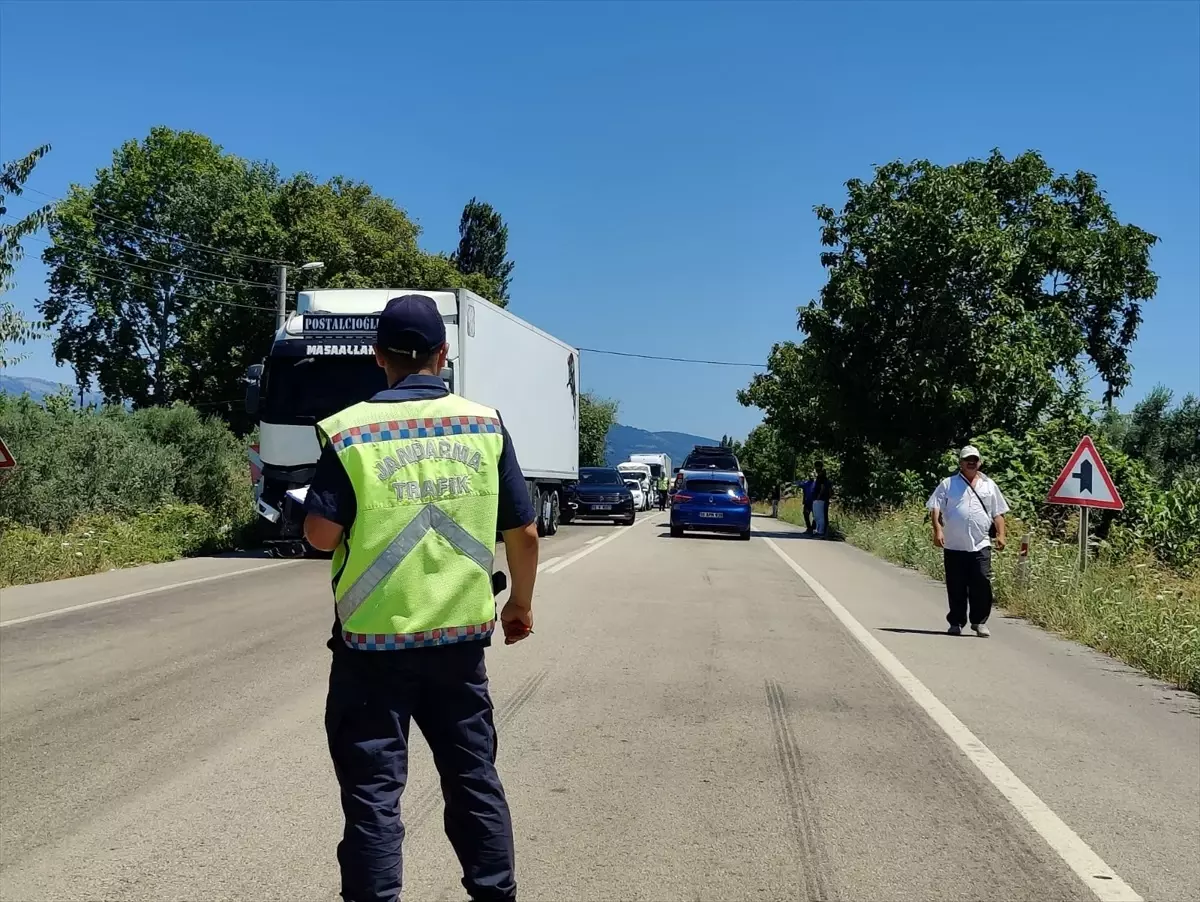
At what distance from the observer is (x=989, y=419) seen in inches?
1185

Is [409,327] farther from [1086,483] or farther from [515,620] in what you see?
[1086,483]

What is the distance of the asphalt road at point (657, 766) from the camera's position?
448 centimetres

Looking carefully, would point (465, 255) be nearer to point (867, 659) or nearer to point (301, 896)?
point (867, 659)

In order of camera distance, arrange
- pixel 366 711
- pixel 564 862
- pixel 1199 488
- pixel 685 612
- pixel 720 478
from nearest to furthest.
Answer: pixel 366 711
pixel 564 862
pixel 685 612
pixel 1199 488
pixel 720 478

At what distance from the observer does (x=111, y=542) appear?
17688 mm

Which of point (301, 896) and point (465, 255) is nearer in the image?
point (301, 896)

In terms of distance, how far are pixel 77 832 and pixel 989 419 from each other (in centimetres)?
2818

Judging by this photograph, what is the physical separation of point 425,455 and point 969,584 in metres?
9.01

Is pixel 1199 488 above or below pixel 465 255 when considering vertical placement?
below

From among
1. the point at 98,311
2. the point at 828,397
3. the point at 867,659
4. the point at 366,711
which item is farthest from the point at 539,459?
the point at 98,311

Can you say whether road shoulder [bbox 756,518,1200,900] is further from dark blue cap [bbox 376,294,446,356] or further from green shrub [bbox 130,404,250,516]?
green shrub [bbox 130,404,250,516]

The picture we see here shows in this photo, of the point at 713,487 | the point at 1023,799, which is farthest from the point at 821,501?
the point at 1023,799

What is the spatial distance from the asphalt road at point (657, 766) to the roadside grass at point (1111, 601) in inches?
13.8

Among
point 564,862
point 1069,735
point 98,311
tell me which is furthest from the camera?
point 98,311
